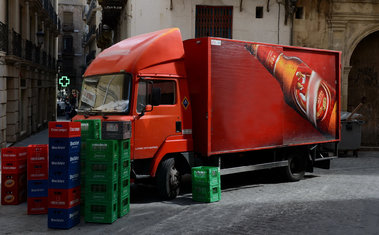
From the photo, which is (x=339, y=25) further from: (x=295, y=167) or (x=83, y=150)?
(x=83, y=150)

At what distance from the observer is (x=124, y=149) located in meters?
8.09

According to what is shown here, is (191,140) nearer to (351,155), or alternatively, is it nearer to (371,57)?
(351,155)

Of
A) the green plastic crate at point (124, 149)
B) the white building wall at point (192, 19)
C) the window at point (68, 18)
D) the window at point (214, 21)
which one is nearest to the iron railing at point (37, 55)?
the white building wall at point (192, 19)

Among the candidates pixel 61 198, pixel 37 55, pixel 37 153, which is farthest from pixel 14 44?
pixel 61 198

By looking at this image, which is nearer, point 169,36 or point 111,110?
point 111,110

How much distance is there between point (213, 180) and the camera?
9.40 m

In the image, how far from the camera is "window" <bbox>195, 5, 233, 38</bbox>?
61.8 ft

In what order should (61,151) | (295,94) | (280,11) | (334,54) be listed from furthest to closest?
(280,11)
(334,54)
(295,94)
(61,151)

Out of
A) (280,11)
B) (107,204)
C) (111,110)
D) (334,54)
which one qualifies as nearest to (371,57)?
(280,11)

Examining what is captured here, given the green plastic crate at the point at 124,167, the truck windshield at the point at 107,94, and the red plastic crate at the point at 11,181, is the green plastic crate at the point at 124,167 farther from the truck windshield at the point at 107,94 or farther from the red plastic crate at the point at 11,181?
the red plastic crate at the point at 11,181

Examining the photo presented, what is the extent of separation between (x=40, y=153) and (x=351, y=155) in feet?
41.7

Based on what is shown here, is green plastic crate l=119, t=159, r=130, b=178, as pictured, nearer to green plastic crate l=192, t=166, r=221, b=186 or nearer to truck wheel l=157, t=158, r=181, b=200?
truck wheel l=157, t=158, r=181, b=200

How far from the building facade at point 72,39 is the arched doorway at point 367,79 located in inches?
1804

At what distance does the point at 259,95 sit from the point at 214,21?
8755 millimetres
